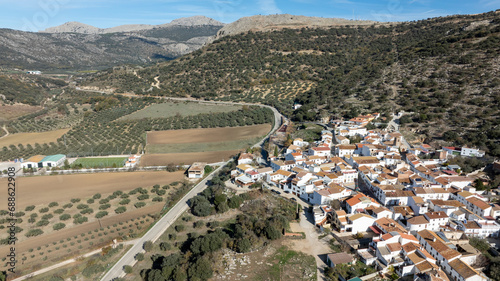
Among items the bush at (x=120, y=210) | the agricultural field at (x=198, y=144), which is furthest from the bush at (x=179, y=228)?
the agricultural field at (x=198, y=144)

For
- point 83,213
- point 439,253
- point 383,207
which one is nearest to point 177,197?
point 83,213

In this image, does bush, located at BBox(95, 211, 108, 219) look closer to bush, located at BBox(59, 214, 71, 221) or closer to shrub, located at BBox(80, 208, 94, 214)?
shrub, located at BBox(80, 208, 94, 214)

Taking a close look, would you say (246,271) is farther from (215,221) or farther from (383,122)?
(383,122)

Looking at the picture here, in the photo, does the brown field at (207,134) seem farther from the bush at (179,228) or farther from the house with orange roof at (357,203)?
the house with orange roof at (357,203)

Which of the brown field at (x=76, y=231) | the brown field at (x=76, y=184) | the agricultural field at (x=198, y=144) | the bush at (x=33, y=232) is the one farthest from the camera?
the agricultural field at (x=198, y=144)

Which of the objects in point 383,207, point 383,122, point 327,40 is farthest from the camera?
point 327,40

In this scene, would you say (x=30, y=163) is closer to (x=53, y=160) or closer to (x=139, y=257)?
(x=53, y=160)
